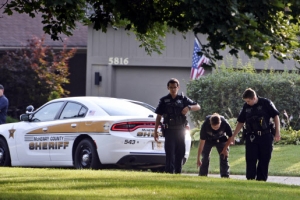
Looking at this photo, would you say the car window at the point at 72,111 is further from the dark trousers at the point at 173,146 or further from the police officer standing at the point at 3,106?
the police officer standing at the point at 3,106

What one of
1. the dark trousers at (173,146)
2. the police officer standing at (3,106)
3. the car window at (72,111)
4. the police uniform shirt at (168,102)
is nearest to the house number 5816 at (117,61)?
the police officer standing at (3,106)

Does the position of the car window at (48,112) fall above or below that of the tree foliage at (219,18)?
below

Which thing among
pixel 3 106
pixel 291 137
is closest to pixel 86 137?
pixel 3 106

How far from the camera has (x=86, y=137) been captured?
13.1m

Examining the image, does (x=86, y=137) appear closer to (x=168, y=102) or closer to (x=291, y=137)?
(x=168, y=102)

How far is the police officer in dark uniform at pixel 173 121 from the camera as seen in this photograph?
38.4 ft

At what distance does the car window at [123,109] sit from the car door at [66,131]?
409 millimetres

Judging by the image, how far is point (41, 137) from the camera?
1391cm

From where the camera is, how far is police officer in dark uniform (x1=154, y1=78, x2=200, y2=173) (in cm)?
1171

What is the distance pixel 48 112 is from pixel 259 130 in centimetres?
469

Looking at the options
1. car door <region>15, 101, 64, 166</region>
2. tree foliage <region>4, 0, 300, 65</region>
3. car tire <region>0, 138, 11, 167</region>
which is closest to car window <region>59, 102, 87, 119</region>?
car door <region>15, 101, 64, 166</region>

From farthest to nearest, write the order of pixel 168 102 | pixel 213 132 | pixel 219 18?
1. pixel 213 132
2. pixel 168 102
3. pixel 219 18

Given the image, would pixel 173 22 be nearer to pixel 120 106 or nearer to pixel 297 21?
pixel 297 21

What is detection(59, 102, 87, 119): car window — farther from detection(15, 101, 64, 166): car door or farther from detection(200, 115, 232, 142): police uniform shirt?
detection(200, 115, 232, 142): police uniform shirt
